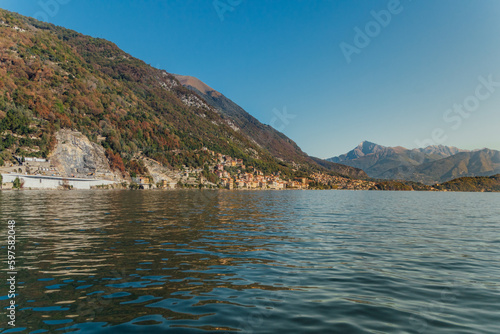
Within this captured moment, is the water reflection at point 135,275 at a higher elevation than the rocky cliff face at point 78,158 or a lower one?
lower

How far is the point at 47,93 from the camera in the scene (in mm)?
174250

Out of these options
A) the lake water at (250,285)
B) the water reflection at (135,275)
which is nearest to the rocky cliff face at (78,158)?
the water reflection at (135,275)

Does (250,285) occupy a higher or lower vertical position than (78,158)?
lower

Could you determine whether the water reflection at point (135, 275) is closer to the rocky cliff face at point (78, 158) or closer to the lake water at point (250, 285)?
the lake water at point (250, 285)

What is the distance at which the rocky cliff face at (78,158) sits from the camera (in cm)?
14100

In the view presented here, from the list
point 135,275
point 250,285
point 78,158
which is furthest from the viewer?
point 78,158

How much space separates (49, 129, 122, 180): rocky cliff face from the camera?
14100 cm

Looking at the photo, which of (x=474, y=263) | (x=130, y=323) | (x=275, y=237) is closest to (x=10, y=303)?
(x=130, y=323)

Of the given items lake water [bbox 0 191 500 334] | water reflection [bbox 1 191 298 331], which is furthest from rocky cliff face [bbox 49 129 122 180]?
lake water [bbox 0 191 500 334]

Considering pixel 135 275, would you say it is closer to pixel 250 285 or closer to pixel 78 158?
pixel 250 285

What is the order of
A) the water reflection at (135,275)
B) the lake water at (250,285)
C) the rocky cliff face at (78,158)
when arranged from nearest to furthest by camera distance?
the lake water at (250,285) < the water reflection at (135,275) < the rocky cliff face at (78,158)

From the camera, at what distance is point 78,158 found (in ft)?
494

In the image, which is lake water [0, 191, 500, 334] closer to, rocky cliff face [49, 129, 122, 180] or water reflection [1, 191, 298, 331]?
water reflection [1, 191, 298, 331]

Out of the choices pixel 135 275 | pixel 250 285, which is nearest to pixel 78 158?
pixel 135 275
